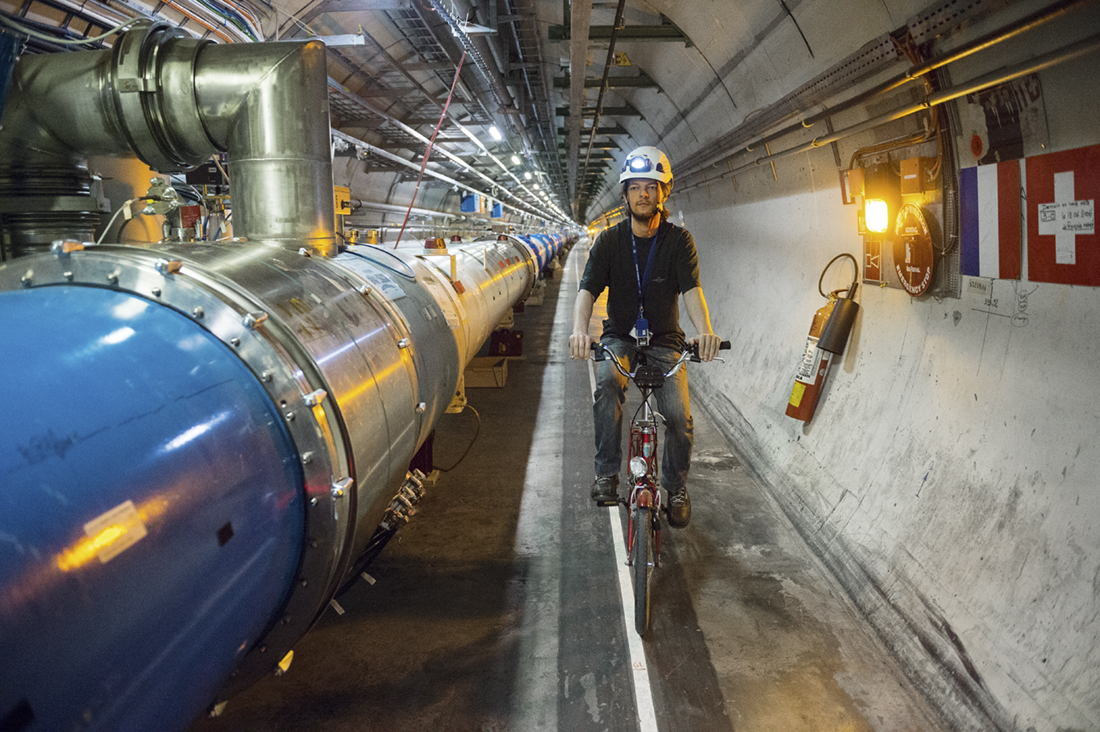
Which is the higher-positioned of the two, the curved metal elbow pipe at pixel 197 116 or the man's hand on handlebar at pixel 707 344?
the curved metal elbow pipe at pixel 197 116

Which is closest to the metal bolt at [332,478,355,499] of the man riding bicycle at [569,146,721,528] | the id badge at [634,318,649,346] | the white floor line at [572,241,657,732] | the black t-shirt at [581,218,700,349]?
A: the white floor line at [572,241,657,732]

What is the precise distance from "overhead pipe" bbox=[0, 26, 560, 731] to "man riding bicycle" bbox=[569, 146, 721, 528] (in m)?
1.04

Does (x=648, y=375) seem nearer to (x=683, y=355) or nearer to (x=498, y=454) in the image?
(x=683, y=355)

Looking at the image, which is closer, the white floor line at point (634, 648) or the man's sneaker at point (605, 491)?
the white floor line at point (634, 648)

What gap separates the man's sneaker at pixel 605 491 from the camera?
11.5ft

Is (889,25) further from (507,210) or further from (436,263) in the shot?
(507,210)

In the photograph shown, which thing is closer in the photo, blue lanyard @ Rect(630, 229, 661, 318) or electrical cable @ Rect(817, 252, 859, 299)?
blue lanyard @ Rect(630, 229, 661, 318)

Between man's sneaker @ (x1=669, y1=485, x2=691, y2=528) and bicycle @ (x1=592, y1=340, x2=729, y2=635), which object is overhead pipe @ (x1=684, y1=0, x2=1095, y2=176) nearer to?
bicycle @ (x1=592, y1=340, x2=729, y2=635)

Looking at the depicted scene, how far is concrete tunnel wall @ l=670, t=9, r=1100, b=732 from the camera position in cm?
221

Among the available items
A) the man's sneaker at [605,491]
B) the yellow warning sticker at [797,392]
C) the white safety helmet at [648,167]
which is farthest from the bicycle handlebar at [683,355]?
the yellow warning sticker at [797,392]

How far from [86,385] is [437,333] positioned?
2.14m

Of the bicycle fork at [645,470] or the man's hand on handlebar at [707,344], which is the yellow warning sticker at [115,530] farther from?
the man's hand on handlebar at [707,344]

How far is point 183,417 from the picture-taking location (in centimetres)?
139

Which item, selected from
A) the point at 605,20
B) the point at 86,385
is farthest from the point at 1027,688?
the point at 605,20
